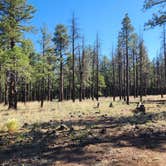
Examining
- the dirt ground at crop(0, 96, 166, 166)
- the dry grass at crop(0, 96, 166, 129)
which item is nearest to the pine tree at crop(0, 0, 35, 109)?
the dry grass at crop(0, 96, 166, 129)

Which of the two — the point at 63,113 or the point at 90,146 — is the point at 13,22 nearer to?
the point at 63,113

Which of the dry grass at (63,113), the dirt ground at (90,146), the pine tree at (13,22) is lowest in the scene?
the dirt ground at (90,146)

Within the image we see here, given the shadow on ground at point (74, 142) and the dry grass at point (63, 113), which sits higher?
the dry grass at point (63, 113)

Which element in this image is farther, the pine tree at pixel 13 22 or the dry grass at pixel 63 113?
the pine tree at pixel 13 22

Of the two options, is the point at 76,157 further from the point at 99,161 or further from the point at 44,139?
the point at 44,139

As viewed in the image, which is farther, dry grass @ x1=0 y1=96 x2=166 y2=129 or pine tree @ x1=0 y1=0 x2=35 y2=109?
pine tree @ x1=0 y1=0 x2=35 y2=109

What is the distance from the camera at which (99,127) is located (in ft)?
48.4

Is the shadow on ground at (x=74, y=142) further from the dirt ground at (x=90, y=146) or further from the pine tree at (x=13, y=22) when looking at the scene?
the pine tree at (x=13, y=22)

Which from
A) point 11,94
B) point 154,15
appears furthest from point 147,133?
point 11,94

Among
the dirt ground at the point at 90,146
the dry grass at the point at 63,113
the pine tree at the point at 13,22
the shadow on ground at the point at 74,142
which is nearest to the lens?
the dirt ground at the point at 90,146

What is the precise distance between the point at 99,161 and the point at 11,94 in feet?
71.6

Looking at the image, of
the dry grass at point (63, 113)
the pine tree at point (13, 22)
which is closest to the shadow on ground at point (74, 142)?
the dry grass at point (63, 113)

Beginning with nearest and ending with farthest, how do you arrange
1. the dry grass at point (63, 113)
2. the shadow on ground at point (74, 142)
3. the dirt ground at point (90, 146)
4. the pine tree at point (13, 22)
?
the dirt ground at point (90, 146) < the shadow on ground at point (74, 142) < the dry grass at point (63, 113) < the pine tree at point (13, 22)

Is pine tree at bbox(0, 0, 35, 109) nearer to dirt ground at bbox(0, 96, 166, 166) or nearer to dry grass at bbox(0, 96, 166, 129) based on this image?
dry grass at bbox(0, 96, 166, 129)
